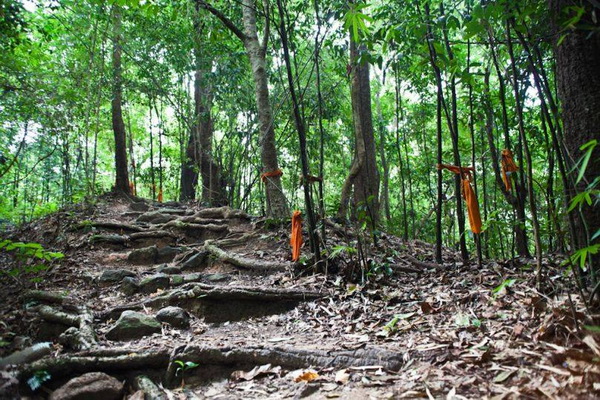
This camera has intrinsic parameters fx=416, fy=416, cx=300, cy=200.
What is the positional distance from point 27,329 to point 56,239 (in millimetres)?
3795

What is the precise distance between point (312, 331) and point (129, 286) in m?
2.58

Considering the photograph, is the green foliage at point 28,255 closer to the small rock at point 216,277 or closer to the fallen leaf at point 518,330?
the small rock at point 216,277

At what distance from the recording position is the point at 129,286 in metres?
4.85

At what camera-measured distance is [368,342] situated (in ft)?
9.30

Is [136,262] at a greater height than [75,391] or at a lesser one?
greater

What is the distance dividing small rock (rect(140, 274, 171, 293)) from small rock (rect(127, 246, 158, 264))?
1.43 meters

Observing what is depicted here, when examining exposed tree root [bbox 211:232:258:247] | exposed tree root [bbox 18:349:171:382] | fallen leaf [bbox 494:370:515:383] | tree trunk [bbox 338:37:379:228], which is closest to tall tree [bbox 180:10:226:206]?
exposed tree root [bbox 211:232:258:247]

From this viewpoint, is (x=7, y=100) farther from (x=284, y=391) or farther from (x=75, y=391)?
(x=284, y=391)

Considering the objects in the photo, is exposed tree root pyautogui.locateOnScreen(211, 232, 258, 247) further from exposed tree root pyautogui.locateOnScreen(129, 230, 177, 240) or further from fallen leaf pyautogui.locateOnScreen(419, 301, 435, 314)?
fallen leaf pyautogui.locateOnScreen(419, 301, 435, 314)

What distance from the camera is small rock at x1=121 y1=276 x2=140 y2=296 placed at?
4828mm

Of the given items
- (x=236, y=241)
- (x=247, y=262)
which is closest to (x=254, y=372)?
(x=247, y=262)

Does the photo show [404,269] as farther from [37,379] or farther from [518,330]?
[37,379]

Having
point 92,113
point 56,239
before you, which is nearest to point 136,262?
point 56,239

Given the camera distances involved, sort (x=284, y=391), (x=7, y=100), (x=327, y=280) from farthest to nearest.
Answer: (x=7, y=100)
(x=327, y=280)
(x=284, y=391)
